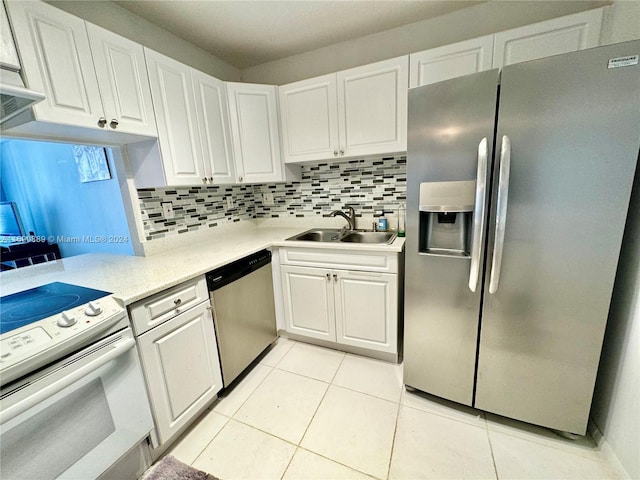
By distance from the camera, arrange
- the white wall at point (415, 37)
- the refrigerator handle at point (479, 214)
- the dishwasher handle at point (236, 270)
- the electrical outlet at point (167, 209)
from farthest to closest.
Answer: the electrical outlet at point (167, 209)
the white wall at point (415, 37)
the dishwasher handle at point (236, 270)
the refrigerator handle at point (479, 214)

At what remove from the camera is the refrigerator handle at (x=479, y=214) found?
113cm

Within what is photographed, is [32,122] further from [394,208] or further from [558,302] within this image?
[558,302]

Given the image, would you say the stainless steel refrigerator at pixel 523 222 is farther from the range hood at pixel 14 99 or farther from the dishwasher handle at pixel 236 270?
the range hood at pixel 14 99

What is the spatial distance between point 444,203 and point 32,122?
1859 mm

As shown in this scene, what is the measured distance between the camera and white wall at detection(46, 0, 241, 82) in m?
1.46

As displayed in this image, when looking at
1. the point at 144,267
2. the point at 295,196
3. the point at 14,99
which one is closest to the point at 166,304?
the point at 144,267

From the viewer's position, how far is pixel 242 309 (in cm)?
173

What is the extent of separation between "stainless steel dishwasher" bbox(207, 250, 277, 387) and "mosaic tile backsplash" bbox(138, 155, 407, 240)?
68 centimetres

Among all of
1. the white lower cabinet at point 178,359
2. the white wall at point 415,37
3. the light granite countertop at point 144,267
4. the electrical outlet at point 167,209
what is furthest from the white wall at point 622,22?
the electrical outlet at point 167,209

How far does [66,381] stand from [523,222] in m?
1.86

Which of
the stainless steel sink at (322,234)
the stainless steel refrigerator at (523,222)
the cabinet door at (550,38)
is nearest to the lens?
the stainless steel refrigerator at (523,222)

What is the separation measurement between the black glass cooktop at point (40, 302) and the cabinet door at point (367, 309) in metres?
1.36

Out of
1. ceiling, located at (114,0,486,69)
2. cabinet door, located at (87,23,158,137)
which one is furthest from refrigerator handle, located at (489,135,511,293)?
cabinet door, located at (87,23,158,137)

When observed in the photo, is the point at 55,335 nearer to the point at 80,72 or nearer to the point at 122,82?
the point at 80,72
